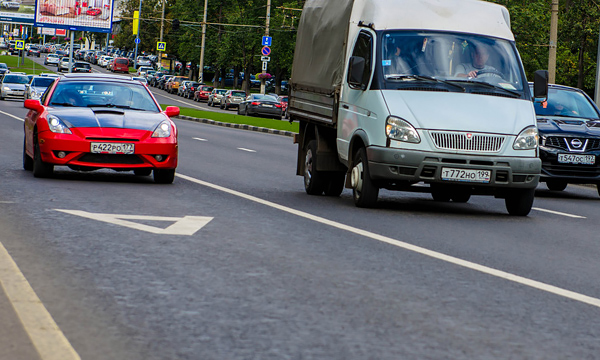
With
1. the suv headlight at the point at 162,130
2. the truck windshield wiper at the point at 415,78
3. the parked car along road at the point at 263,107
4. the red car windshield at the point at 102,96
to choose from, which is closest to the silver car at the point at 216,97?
the parked car along road at the point at 263,107

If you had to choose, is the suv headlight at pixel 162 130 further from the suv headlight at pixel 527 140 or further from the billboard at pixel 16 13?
the billboard at pixel 16 13

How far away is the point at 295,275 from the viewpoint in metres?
6.91

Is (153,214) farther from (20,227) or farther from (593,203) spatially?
(593,203)

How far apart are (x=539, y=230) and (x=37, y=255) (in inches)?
220

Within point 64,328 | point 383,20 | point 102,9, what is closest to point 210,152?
point 383,20

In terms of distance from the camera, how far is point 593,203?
1552 cm

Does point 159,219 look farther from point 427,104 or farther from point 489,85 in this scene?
point 489,85

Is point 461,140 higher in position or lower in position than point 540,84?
lower

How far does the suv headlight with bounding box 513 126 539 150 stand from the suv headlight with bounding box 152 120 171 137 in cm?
456

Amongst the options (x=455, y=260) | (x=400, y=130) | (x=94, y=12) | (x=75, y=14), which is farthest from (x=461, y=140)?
(x=94, y=12)

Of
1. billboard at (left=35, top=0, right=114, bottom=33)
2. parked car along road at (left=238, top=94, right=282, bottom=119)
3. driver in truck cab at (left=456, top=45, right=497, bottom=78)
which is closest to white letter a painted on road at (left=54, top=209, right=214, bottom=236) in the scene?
driver in truck cab at (left=456, top=45, right=497, bottom=78)

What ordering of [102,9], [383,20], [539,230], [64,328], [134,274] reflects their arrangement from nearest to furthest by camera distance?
[64,328], [134,274], [539,230], [383,20], [102,9]

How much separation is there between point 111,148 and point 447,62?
4309 mm

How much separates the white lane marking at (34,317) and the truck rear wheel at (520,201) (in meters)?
6.84
